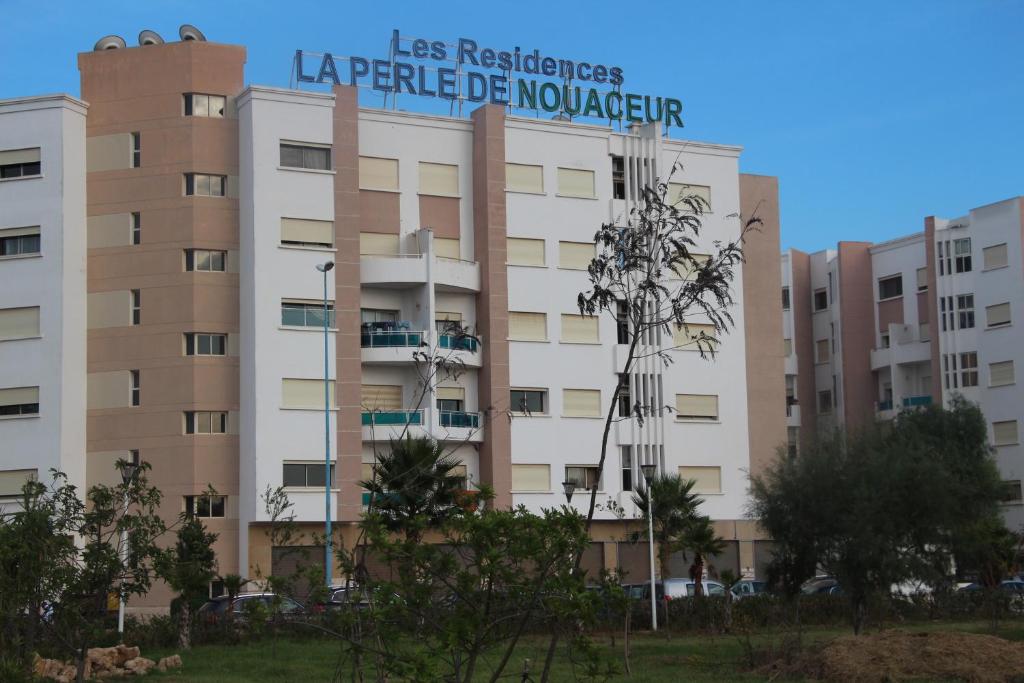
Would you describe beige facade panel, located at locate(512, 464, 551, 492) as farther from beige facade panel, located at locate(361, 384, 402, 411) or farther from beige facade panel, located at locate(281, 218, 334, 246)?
beige facade panel, located at locate(281, 218, 334, 246)

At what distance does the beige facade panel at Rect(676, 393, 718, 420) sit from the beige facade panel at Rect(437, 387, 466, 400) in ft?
31.1

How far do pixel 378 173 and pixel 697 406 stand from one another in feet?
55.0

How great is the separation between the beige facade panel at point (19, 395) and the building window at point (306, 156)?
12.5 m

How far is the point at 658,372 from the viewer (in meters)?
57.8

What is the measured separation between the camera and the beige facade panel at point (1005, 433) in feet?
211

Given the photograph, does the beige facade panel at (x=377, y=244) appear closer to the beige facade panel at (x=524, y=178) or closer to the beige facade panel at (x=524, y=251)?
the beige facade panel at (x=524, y=251)

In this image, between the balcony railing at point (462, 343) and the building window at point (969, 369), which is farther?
the building window at point (969, 369)

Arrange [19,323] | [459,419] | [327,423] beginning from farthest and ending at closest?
1. [459,419]
2. [19,323]
3. [327,423]

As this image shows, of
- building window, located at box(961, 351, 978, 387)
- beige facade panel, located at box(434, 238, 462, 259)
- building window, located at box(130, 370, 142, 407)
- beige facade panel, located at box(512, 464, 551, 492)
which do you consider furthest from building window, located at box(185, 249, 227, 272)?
building window, located at box(961, 351, 978, 387)

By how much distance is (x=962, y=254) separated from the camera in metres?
67.2

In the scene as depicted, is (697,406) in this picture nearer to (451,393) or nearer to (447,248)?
(451,393)

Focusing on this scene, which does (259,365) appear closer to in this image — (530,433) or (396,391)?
(396,391)

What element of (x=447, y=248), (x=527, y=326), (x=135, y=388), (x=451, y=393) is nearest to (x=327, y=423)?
(x=451, y=393)

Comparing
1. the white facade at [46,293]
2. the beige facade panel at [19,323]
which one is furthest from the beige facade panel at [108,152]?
the beige facade panel at [19,323]
